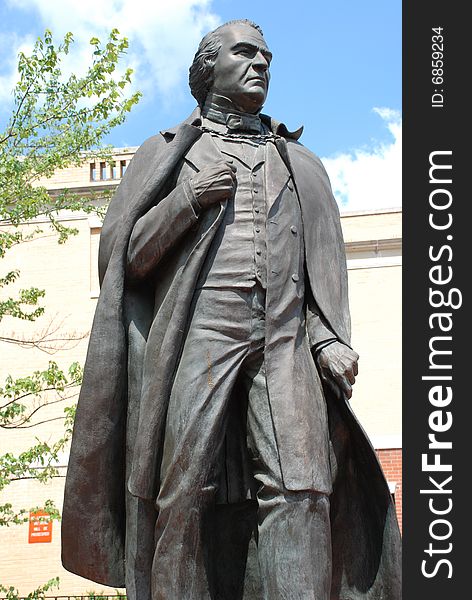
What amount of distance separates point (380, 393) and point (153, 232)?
18.1 meters

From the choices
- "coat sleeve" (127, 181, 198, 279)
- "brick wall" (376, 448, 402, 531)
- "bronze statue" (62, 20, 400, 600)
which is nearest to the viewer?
"bronze statue" (62, 20, 400, 600)

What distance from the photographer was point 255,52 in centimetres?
604

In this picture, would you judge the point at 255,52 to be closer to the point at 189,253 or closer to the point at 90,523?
the point at 189,253

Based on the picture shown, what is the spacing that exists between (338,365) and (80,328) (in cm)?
1989

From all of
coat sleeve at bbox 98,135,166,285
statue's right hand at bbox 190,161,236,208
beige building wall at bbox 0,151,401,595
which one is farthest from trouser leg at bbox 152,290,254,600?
beige building wall at bbox 0,151,401,595

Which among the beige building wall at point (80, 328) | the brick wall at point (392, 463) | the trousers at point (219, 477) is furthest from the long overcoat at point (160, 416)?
the beige building wall at point (80, 328)

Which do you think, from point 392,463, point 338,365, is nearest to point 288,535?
point 338,365

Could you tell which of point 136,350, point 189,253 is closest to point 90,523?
point 136,350

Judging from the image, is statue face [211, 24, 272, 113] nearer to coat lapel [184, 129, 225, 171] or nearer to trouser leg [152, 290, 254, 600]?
coat lapel [184, 129, 225, 171]

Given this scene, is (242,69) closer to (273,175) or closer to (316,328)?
(273,175)

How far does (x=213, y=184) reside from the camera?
18.6 ft

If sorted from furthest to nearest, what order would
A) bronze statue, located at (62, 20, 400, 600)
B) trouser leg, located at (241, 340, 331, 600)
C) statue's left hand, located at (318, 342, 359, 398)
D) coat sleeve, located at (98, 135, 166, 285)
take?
coat sleeve, located at (98, 135, 166, 285)
statue's left hand, located at (318, 342, 359, 398)
bronze statue, located at (62, 20, 400, 600)
trouser leg, located at (241, 340, 331, 600)

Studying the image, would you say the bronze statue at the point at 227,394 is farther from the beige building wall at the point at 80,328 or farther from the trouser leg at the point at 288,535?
the beige building wall at the point at 80,328

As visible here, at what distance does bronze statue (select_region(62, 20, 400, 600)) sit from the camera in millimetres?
5438
